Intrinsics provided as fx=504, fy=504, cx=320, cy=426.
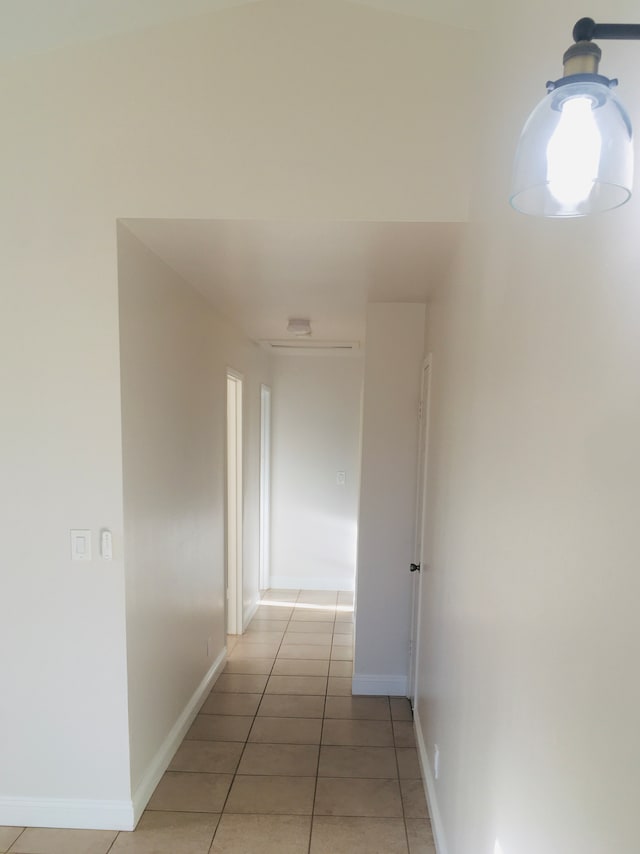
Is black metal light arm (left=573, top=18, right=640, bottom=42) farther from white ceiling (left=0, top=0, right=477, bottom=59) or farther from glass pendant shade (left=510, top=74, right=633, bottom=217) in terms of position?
white ceiling (left=0, top=0, right=477, bottom=59)

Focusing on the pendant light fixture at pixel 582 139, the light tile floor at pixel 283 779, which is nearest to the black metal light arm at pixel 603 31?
the pendant light fixture at pixel 582 139

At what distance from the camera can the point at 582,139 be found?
0.61 meters

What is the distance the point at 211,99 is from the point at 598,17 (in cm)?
136

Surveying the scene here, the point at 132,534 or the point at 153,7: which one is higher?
the point at 153,7

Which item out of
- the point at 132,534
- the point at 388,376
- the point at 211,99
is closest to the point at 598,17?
the point at 211,99

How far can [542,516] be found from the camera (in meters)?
0.99

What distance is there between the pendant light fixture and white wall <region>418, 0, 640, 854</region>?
12cm

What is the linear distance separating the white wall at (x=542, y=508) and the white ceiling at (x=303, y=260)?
35 cm

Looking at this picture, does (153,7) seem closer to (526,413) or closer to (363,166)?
(363,166)

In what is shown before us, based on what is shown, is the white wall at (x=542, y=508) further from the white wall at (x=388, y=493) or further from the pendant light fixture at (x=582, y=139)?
the white wall at (x=388, y=493)

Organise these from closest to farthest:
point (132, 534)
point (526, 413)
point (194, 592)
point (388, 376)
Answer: point (526, 413) → point (132, 534) → point (194, 592) → point (388, 376)

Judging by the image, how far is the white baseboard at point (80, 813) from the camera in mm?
2068

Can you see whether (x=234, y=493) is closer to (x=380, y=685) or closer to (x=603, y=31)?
(x=380, y=685)

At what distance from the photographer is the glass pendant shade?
0.58m
